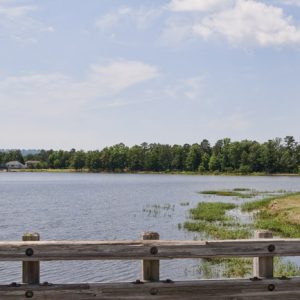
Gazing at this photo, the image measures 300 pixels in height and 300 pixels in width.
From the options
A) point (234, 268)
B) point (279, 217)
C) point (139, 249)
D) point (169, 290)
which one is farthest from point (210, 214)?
point (139, 249)

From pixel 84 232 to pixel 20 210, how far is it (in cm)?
2263

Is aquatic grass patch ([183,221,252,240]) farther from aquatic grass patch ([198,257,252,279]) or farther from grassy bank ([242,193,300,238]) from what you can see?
aquatic grass patch ([198,257,252,279])

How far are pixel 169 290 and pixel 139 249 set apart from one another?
75 centimetres

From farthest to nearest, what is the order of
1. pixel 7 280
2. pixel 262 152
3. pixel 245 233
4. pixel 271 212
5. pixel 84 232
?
1. pixel 262 152
2. pixel 271 212
3. pixel 84 232
4. pixel 245 233
5. pixel 7 280

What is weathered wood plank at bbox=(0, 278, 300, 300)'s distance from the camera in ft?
23.6

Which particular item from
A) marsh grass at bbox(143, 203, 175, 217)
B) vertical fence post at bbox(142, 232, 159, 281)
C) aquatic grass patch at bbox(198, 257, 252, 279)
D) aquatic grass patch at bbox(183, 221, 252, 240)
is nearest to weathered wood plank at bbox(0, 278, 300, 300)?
vertical fence post at bbox(142, 232, 159, 281)

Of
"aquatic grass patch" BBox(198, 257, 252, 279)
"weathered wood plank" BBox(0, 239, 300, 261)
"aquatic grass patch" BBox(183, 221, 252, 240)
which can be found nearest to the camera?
"weathered wood plank" BBox(0, 239, 300, 261)

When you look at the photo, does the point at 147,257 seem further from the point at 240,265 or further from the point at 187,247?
the point at 240,265

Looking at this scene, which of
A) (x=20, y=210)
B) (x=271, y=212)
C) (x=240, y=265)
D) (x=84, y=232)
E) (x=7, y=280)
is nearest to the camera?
(x=7, y=280)

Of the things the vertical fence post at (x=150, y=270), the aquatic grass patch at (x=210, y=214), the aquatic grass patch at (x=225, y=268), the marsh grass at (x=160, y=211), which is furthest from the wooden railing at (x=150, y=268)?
the marsh grass at (x=160, y=211)

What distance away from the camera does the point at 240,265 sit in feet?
77.9

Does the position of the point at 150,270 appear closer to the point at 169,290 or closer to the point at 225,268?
the point at 169,290

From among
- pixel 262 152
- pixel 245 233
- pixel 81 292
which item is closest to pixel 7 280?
pixel 81 292

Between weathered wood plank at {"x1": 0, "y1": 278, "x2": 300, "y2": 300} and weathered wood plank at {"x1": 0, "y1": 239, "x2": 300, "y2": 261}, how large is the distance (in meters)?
0.41
